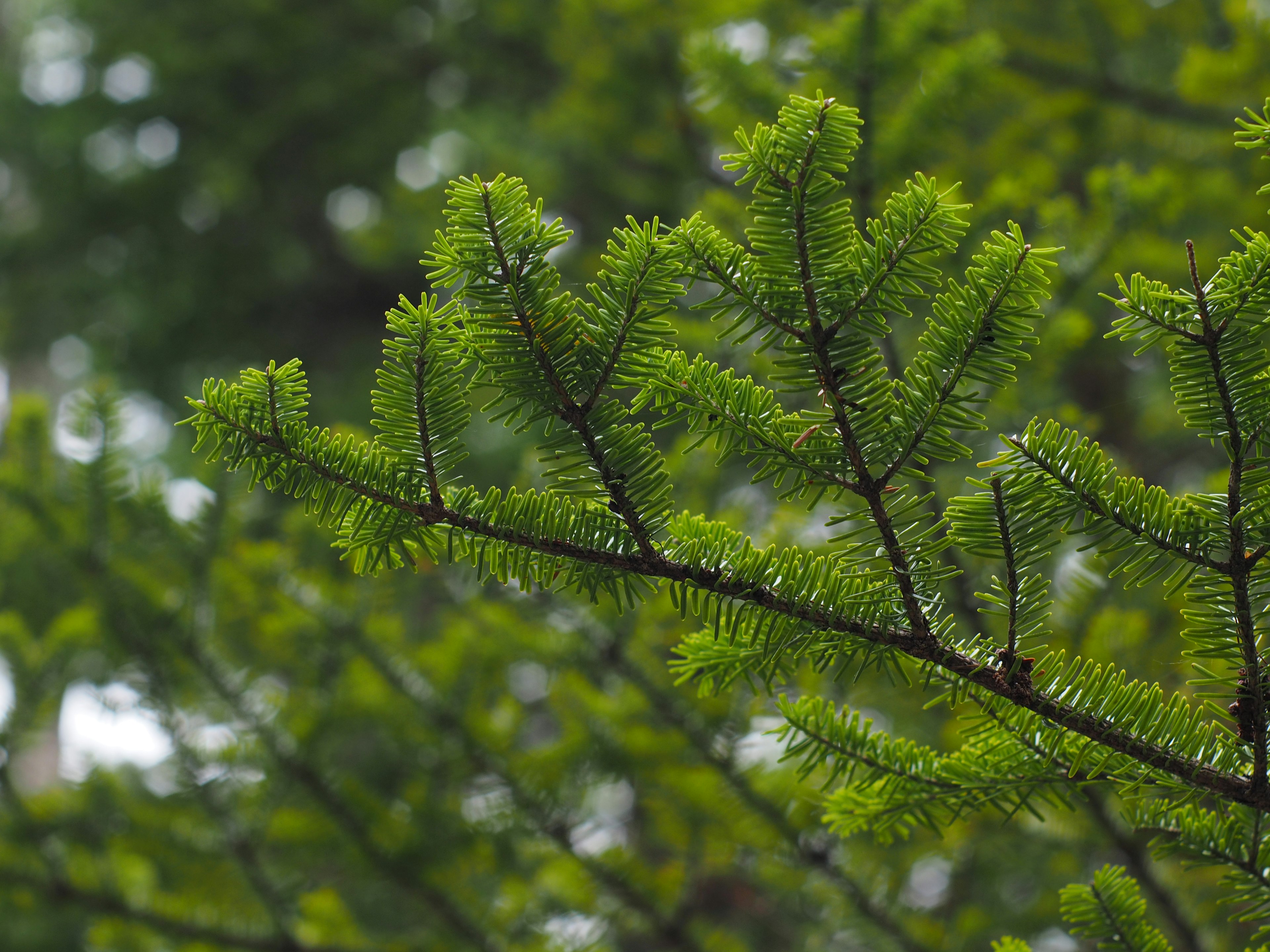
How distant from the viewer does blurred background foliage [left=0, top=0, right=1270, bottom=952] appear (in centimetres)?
187

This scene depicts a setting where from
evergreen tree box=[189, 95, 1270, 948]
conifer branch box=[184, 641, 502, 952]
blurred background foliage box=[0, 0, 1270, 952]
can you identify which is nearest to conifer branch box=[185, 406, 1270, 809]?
evergreen tree box=[189, 95, 1270, 948]

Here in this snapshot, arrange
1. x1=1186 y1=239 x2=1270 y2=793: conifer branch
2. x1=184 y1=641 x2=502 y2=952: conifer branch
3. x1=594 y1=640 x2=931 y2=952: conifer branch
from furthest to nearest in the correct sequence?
1. x1=184 y1=641 x2=502 y2=952: conifer branch
2. x1=594 y1=640 x2=931 y2=952: conifer branch
3. x1=1186 y1=239 x2=1270 y2=793: conifer branch

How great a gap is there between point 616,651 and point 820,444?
1278 mm

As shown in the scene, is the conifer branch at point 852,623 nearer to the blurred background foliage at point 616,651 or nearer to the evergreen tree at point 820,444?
the evergreen tree at point 820,444

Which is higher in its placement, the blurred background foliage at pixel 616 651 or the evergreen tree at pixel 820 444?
the blurred background foliage at pixel 616 651

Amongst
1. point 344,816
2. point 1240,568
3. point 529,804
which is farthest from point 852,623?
point 344,816

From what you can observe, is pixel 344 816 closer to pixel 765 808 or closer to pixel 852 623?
pixel 765 808

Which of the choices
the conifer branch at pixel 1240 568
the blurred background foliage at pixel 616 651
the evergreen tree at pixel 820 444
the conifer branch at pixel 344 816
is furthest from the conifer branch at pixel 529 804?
the conifer branch at pixel 1240 568

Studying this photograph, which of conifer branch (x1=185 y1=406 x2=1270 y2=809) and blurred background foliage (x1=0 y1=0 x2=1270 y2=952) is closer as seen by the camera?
conifer branch (x1=185 y1=406 x2=1270 y2=809)

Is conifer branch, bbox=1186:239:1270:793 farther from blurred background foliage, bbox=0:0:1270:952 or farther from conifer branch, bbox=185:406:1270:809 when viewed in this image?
blurred background foliage, bbox=0:0:1270:952

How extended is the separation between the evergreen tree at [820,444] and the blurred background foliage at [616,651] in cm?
86

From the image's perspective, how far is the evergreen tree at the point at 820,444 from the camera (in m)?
0.75

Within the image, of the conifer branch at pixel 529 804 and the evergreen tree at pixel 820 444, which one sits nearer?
the evergreen tree at pixel 820 444

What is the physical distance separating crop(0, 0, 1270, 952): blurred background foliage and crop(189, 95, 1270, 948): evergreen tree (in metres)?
0.86
